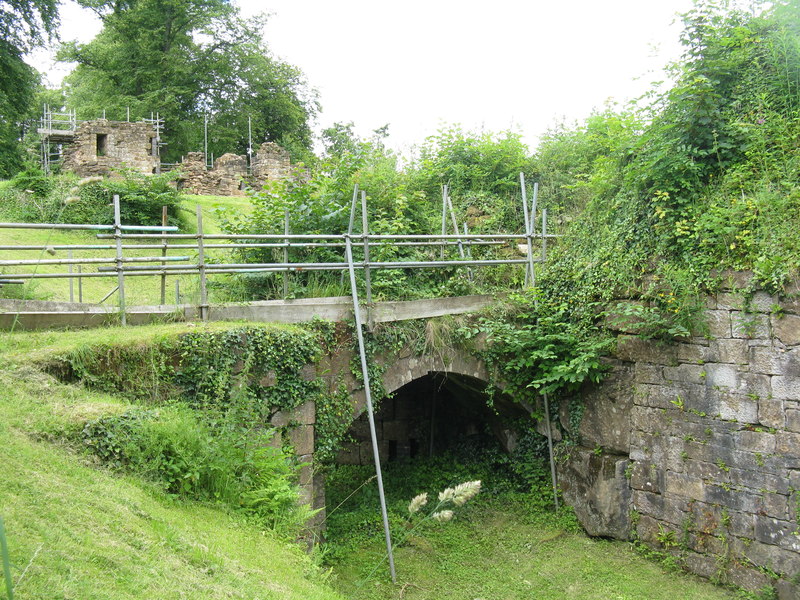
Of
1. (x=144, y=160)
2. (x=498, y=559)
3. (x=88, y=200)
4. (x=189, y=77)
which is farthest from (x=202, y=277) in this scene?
(x=189, y=77)

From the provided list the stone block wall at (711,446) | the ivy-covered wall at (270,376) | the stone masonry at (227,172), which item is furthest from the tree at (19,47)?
the stone block wall at (711,446)

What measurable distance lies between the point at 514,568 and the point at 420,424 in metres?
4.03

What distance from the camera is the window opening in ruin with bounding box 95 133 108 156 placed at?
64.0 feet

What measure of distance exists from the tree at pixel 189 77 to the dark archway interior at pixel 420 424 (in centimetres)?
1678

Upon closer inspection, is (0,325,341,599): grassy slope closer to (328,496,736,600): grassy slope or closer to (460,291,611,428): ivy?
(328,496,736,600): grassy slope

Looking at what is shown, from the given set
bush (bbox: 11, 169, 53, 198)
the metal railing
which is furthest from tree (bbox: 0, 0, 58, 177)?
the metal railing

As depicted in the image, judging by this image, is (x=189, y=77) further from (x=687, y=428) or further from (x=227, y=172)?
(x=687, y=428)

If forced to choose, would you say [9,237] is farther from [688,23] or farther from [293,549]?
[688,23]

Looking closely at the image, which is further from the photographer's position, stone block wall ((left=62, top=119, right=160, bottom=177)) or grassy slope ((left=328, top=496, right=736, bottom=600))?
stone block wall ((left=62, top=119, right=160, bottom=177))

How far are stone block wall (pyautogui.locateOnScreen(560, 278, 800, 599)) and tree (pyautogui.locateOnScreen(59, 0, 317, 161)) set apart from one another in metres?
20.4

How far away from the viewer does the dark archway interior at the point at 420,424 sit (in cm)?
A: 1032

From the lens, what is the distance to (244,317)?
703cm

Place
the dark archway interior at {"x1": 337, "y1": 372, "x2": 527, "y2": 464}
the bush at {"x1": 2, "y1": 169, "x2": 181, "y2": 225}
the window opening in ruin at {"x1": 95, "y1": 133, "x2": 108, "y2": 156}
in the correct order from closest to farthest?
the dark archway interior at {"x1": 337, "y1": 372, "x2": 527, "y2": 464} < the bush at {"x1": 2, "y1": 169, "x2": 181, "y2": 225} < the window opening in ruin at {"x1": 95, "y1": 133, "x2": 108, "y2": 156}

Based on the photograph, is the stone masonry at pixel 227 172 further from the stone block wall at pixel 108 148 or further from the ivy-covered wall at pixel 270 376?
the ivy-covered wall at pixel 270 376
